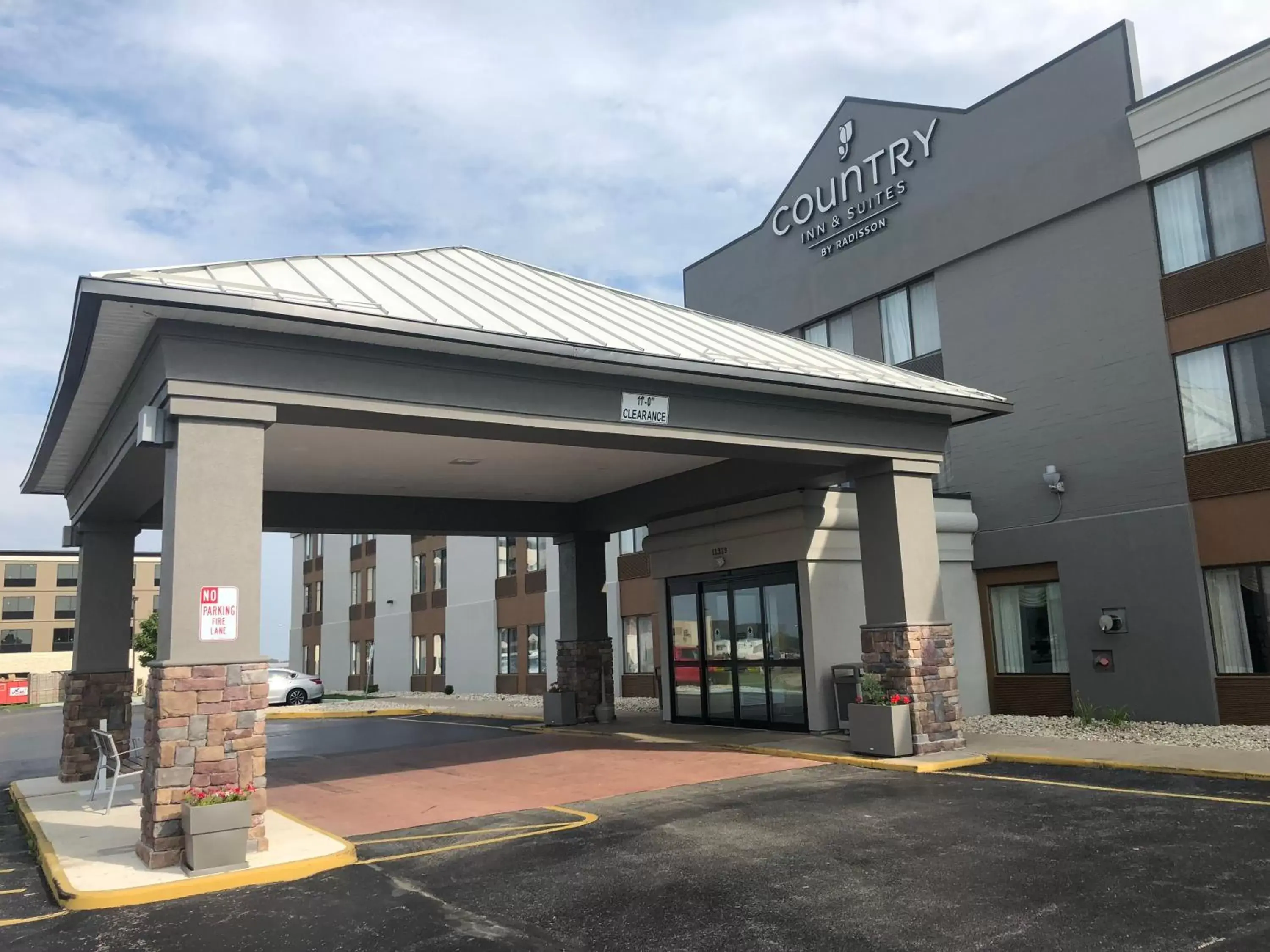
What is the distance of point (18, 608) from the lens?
7256 centimetres

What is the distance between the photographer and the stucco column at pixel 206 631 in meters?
8.57

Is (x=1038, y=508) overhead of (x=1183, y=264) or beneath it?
beneath

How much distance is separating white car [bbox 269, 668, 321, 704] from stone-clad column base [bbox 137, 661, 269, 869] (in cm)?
2722

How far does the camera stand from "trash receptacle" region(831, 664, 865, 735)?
16.3 meters

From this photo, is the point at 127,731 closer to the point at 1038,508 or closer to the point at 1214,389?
the point at 1038,508

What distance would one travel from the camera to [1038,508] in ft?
61.7

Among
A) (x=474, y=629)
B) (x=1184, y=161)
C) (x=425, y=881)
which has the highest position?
(x=1184, y=161)

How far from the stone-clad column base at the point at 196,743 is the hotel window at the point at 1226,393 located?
15064 millimetres

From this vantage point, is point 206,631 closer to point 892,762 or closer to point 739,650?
point 892,762

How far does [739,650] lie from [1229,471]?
878 cm

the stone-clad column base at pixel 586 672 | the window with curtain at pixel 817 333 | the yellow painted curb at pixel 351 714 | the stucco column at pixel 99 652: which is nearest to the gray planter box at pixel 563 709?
the stone-clad column base at pixel 586 672

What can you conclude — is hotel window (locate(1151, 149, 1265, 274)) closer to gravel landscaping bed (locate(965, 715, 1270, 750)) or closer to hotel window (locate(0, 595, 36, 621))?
gravel landscaping bed (locate(965, 715, 1270, 750))

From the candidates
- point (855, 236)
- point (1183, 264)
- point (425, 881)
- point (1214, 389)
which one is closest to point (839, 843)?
point (425, 881)

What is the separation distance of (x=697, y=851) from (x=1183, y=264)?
13.9 meters
